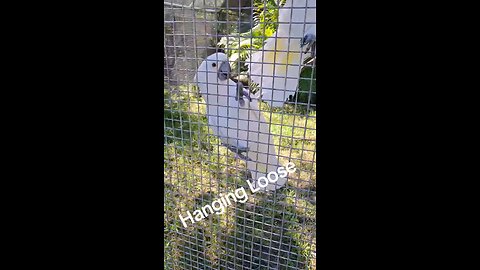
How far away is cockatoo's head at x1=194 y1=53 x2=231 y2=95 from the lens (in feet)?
2.55

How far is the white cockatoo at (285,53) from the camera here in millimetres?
629

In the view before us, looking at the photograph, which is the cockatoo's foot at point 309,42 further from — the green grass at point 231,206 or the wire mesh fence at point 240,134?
the green grass at point 231,206

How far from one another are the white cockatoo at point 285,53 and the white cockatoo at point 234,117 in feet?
0.19

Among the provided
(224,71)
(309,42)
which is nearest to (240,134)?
(224,71)

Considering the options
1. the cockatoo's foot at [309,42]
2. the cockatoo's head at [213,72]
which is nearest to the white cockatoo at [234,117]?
the cockatoo's head at [213,72]

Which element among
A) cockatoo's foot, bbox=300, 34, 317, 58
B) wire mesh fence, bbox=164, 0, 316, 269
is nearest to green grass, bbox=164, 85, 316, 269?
wire mesh fence, bbox=164, 0, 316, 269

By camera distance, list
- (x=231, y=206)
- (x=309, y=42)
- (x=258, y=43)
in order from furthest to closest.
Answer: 1. (x=231, y=206)
2. (x=258, y=43)
3. (x=309, y=42)

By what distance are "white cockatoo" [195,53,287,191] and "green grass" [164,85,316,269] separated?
0.08ft

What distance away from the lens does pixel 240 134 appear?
2.71 feet

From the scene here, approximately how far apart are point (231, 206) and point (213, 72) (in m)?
0.38

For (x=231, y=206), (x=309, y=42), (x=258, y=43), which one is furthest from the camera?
(x=231, y=206)

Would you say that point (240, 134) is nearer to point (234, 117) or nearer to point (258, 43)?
point (234, 117)
